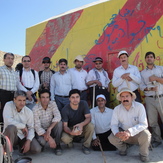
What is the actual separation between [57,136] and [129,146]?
1.42 metres

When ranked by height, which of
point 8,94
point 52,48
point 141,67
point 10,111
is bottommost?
point 10,111

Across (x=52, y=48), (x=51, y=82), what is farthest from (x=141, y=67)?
(x=52, y=48)

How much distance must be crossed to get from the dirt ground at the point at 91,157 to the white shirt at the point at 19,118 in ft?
1.45

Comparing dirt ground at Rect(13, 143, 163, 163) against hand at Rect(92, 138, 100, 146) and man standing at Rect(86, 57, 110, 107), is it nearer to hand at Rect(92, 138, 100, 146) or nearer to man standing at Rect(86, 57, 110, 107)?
hand at Rect(92, 138, 100, 146)

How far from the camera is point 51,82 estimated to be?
4859 millimetres

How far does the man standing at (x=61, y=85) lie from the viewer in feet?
15.6

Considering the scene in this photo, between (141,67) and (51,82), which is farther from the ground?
(141,67)

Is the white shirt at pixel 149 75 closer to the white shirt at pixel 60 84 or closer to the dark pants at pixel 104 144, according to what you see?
the dark pants at pixel 104 144

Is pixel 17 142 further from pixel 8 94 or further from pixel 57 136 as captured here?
pixel 8 94

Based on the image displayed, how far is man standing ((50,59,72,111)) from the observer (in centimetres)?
474

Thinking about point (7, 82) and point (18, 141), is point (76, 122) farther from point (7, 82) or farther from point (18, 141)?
point (7, 82)

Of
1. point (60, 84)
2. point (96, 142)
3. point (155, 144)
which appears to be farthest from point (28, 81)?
point (155, 144)

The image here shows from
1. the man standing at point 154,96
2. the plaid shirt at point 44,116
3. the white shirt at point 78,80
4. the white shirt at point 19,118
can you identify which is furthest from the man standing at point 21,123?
the man standing at point 154,96

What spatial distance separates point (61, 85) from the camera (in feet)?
15.7
